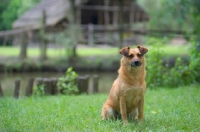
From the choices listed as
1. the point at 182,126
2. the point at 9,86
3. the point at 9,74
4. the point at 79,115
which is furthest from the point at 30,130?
the point at 9,74

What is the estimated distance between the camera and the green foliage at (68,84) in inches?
546

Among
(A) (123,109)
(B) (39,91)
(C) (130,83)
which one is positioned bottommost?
(B) (39,91)

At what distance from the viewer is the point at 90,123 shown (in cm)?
775

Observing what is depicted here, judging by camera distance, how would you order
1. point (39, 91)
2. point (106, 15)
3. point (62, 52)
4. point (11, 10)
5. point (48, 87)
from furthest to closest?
point (11, 10)
point (106, 15)
point (62, 52)
point (48, 87)
point (39, 91)

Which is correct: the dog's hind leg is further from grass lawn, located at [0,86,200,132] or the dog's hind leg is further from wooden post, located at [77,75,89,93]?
wooden post, located at [77,75,89,93]

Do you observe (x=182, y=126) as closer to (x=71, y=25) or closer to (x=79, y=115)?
(x=79, y=115)

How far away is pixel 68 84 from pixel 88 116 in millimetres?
5497

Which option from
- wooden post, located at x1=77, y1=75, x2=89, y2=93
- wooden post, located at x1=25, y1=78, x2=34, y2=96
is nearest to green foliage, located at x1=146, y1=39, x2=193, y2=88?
wooden post, located at x1=77, y1=75, x2=89, y2=93

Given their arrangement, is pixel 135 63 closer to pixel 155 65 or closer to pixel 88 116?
pixel 88 116

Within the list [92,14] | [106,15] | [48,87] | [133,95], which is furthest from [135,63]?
[92,14]

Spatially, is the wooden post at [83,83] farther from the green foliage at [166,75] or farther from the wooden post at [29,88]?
the green foliage at [166,75]

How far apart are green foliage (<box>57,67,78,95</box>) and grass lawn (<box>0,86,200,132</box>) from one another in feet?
7.74

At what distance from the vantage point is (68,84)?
46.1 ft

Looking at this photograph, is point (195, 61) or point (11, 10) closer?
point (195, 61)
